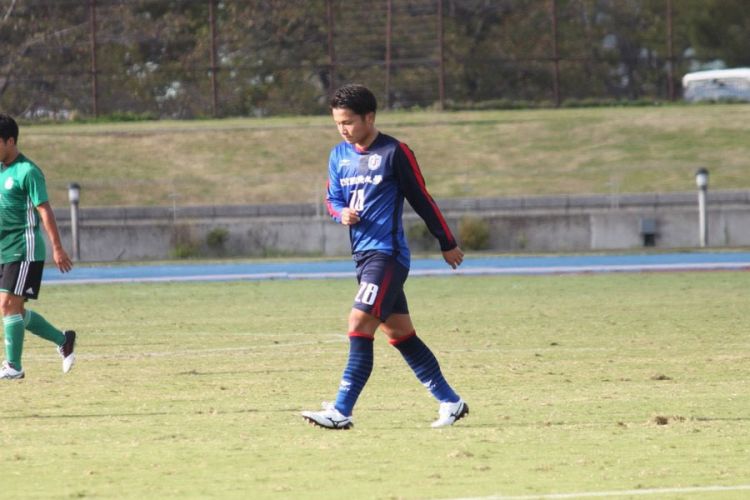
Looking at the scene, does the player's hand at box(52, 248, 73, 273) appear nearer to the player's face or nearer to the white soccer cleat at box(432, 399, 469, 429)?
the player's face

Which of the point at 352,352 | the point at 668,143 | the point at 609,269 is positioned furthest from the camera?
the point at 668,143

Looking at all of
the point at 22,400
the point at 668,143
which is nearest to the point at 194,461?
the point at 22,400

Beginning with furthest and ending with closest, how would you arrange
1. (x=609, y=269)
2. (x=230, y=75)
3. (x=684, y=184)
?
(x=230, y=75) < (x=684, y=184) < (x=609, y=269)

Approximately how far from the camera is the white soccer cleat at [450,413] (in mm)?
8359

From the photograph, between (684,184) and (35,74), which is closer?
(684,184)

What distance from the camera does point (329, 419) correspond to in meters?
8.12

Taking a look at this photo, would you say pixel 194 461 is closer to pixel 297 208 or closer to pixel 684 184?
pixel 297 208

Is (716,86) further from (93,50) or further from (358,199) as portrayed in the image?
(358,199)

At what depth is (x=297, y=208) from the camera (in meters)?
31.0

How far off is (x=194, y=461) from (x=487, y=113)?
3432 centimetres

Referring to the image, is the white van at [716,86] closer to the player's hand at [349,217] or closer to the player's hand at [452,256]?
the player's hand at [452,256]

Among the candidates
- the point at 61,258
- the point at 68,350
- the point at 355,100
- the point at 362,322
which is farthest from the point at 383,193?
the point at 68,350

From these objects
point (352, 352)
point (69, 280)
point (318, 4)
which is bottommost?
point (69, 280)

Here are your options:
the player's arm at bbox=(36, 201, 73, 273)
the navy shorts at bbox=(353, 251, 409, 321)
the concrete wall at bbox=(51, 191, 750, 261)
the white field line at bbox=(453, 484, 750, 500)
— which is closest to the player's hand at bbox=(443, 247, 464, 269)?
the navy shorts at bbox=(353, 251, 409, 321)
